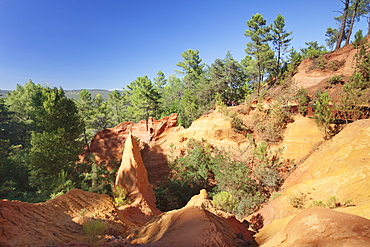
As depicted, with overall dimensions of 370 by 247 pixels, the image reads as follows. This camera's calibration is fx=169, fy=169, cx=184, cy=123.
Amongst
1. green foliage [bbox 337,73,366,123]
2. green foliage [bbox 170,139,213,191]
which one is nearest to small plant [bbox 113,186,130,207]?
green foliage [bbox 170,139,213,191]

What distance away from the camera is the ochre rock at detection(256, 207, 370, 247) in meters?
2.38

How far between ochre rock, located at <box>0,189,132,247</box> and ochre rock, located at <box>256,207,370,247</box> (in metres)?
4.89

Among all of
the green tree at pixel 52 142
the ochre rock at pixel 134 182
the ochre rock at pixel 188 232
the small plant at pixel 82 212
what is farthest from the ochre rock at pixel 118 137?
the ochre rock at pixel 188 232

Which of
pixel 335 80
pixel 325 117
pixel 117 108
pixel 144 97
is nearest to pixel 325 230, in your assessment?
pixel 325 117

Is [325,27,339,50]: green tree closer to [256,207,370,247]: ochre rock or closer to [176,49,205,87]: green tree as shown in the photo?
[176,49,205,87]: green tree

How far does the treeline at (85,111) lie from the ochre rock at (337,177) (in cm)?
927

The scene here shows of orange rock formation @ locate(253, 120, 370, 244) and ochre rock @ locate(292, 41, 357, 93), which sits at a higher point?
ochre rock @ locate(292, 41, 357, 93)

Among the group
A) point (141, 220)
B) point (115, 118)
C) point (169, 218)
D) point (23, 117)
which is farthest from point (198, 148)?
point (23, 117)

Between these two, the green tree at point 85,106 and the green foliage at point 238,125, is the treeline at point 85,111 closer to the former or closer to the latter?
the green tree at point 85,106

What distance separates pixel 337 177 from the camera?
22.8 ft

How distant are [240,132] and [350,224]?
1299 centimetres

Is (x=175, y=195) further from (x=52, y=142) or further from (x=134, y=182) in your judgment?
(x=52, y=142)

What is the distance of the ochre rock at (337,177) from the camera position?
6.12 m

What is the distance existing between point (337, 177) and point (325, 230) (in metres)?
5.98
